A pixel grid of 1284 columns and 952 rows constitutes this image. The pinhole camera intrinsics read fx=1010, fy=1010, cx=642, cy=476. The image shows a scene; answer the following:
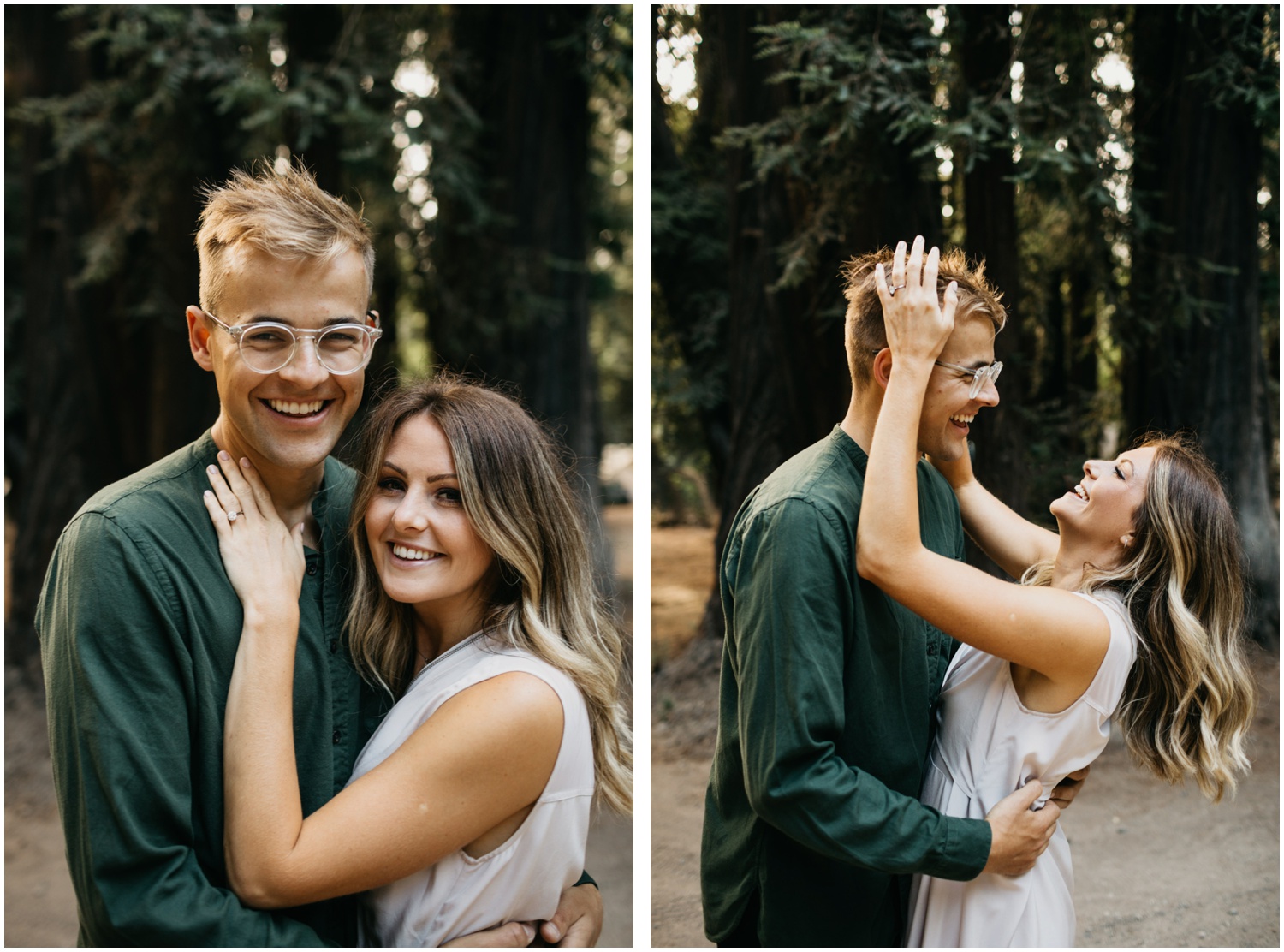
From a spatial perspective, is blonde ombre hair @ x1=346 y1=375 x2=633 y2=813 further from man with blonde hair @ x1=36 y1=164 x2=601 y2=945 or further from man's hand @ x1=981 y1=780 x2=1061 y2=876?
man's hand @ x1=981 y1=780 x2=1061 y2=876

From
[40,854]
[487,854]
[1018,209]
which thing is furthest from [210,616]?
[40,854]

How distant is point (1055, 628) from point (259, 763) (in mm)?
1253

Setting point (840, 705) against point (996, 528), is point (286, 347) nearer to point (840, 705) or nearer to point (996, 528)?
point (840, 705)

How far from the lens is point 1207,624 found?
5.90ft

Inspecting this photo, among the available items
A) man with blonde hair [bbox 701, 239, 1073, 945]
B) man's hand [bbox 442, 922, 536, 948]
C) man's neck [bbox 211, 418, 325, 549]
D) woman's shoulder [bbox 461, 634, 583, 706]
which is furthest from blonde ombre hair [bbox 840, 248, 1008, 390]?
man's hand [bbox 442, 922, 536, 948]

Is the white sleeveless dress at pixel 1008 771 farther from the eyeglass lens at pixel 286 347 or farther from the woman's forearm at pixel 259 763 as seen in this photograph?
the eyeglass lens at pixel 286 347

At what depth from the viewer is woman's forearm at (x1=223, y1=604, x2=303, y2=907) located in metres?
1.48

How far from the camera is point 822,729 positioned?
1629 mm

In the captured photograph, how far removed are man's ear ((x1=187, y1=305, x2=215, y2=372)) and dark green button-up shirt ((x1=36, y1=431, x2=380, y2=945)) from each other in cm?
22

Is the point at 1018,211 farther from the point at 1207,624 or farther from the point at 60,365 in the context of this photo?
the point at 60,365

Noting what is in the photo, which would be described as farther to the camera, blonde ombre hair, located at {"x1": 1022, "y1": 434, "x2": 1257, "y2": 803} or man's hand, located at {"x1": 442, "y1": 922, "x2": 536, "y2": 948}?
blonde ombre hair, located at {"x1": 1022, "y1": 434, "x2": 1257, "y2": 803}

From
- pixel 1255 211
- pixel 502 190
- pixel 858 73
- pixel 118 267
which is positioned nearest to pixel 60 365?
pixel 118 267

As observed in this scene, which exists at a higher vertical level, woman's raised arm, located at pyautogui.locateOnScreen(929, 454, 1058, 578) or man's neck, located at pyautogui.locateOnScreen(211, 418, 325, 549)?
man's neck, located at pyautogui.locateOnScreen(211, 418, 325, 549)

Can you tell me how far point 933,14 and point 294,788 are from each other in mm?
2809
